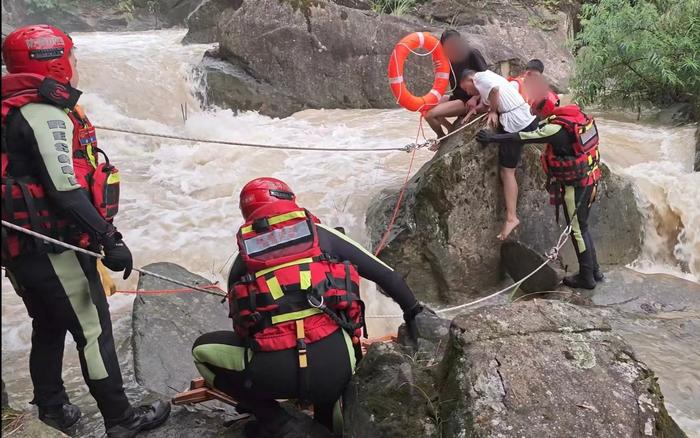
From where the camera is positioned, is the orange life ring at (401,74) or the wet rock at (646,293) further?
the orange life ring at (401,74)

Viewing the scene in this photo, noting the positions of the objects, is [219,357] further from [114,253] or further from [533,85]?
[533,85]

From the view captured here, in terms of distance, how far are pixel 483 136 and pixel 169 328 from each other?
3.06m

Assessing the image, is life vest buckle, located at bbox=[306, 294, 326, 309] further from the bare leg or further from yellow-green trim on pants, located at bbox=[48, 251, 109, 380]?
the bare leg

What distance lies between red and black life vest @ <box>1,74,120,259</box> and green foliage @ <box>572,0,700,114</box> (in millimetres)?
8265

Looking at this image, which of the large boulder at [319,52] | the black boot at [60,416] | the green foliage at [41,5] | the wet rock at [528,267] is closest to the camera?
the black boot at [60,416]

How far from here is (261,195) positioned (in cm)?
246

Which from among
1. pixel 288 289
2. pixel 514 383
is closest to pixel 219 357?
pixel 288 289

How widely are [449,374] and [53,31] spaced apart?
84.6 inches

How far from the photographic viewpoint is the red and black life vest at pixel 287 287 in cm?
225

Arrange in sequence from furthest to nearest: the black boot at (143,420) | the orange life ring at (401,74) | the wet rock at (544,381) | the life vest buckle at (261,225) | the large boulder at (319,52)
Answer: the large boulder at (319,52) < the orange life ring at (401,74) < the black boot at (143,420) < the life vest buckle at (261,225) < the wet rock at (544,381)

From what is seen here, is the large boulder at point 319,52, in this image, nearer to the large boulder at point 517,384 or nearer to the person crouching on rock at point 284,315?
the person crouching on rock at point 284,315

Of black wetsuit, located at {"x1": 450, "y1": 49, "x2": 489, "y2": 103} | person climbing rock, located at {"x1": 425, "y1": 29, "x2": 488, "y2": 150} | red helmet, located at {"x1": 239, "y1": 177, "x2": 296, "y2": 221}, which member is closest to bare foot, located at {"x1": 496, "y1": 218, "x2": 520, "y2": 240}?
person climbing rock, located at {"x1": 425, "y1": 29, "x2": 488, "y2": 150}

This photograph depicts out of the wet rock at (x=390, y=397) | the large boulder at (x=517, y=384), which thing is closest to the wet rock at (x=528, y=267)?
the large boulder at (x=517, y=384)

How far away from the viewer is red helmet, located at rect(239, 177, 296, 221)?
2.45 meters
